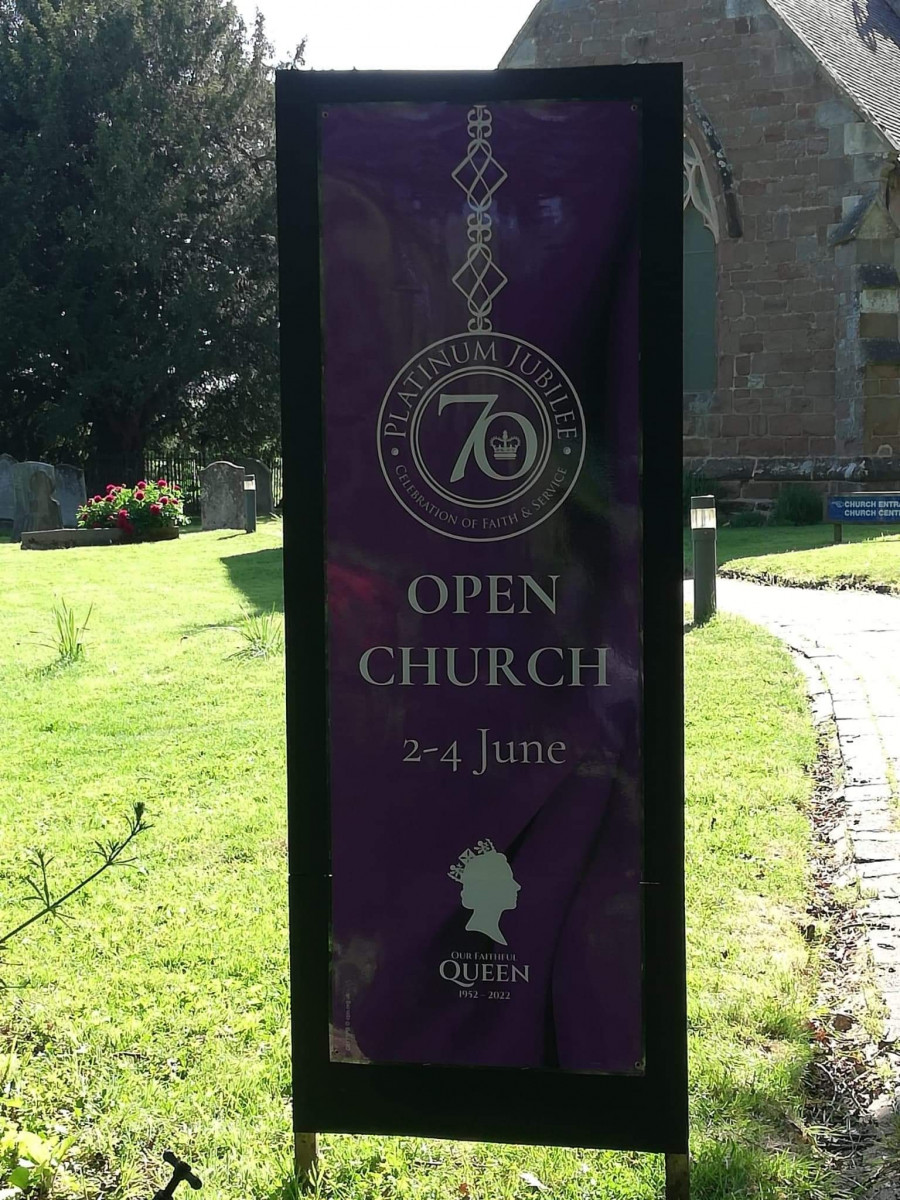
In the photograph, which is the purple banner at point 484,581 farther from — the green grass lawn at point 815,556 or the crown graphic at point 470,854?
the green grass lawn at point 815,556

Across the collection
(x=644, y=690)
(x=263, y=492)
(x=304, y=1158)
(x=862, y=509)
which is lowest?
(x=304, y=1158)

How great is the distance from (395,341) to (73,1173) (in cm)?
194

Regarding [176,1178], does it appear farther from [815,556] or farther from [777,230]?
[777,230]

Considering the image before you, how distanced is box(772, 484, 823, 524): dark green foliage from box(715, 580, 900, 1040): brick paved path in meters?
5.95

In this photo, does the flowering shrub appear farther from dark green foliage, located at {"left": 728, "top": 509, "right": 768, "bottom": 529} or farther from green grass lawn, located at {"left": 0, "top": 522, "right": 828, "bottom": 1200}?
green grass lawn, located at {"left": 0, "top": 522, "right": 828, "bottom": 1200}

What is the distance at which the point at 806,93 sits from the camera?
18.3 m

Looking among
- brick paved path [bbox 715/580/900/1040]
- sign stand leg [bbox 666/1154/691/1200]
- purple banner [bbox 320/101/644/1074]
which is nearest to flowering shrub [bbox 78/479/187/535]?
brick paved path [bbox 715/580/900/1040]

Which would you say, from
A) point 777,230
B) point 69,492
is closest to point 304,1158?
point 777,230

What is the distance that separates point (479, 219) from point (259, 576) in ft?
36.6

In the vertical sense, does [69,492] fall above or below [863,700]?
above

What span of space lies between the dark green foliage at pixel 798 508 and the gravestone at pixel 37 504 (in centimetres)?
1151

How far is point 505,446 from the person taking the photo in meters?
2.36

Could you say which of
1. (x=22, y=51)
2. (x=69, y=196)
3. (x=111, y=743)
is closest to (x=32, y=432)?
(x=69, y=196)

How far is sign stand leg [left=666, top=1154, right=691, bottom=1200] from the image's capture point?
2455 millimetres
